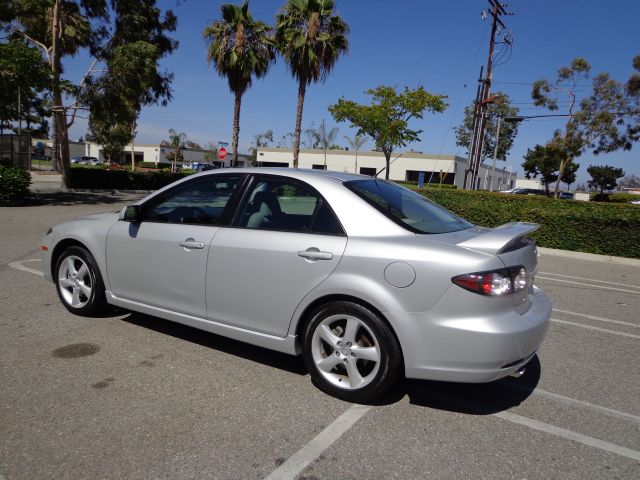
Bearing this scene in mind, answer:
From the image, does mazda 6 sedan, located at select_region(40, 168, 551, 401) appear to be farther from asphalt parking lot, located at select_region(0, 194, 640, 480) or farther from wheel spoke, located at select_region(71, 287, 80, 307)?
wheel spoke, located at select_region(71, 287, 80, 307)

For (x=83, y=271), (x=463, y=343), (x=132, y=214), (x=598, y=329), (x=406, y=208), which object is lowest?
(x=598, y=329)

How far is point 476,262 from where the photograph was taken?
283 cm

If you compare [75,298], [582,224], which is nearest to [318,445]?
[75,298]

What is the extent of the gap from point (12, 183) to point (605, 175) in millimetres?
88078

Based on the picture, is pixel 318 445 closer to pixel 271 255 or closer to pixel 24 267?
pixel 271 255

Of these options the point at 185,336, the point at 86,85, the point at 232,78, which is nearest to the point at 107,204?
the point at 86,85

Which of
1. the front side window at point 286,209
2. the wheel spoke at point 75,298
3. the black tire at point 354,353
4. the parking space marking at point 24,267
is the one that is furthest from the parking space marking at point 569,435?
the parking space marking at point 24,267

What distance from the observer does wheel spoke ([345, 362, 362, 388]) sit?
314 centimetres

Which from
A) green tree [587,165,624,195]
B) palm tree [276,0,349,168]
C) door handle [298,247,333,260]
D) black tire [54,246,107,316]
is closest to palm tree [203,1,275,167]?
palm tree [276,0,349,168]

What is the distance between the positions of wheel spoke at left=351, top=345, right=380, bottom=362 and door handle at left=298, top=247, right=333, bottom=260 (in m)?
0.61

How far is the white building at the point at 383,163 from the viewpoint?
174ft

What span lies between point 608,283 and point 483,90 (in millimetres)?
16693

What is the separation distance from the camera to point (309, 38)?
23422 millimetres

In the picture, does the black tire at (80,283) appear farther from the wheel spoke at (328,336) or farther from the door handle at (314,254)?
the wheel spoke at (328,336)
